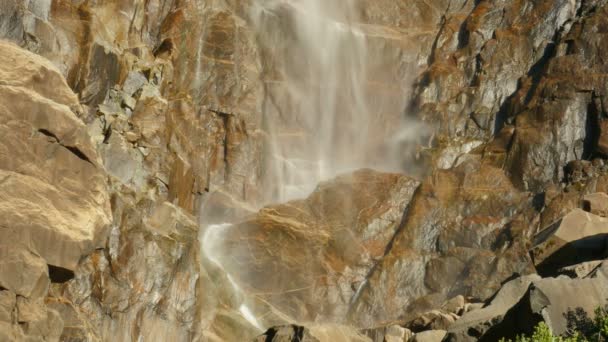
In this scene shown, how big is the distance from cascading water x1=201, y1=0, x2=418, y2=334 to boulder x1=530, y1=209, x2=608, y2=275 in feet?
75.8


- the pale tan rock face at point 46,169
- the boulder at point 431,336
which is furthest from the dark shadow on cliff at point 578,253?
the pale tan rock face at point 46,169

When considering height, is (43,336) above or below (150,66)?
below

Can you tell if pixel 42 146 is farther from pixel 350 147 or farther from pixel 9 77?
pixel 350 147

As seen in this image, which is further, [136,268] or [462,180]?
[462,180]

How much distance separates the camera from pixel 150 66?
5178 centimetres

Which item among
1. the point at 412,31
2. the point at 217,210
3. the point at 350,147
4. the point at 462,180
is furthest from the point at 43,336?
the point at 412,31

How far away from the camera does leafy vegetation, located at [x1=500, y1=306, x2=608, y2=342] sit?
22188mm

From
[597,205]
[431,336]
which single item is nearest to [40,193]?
[431,336]

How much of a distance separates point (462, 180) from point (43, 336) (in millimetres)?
27296

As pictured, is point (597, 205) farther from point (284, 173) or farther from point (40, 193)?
point (284, 173)

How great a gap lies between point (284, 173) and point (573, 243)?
1019 inches

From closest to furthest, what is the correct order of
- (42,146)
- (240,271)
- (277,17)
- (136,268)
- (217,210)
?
(42,146) < (136,268) < (240,271) < (217,210) < (277,17)

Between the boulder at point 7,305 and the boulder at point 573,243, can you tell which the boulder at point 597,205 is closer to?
the boulder at point 573,243

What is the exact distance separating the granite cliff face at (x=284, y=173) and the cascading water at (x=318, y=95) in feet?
0.59
